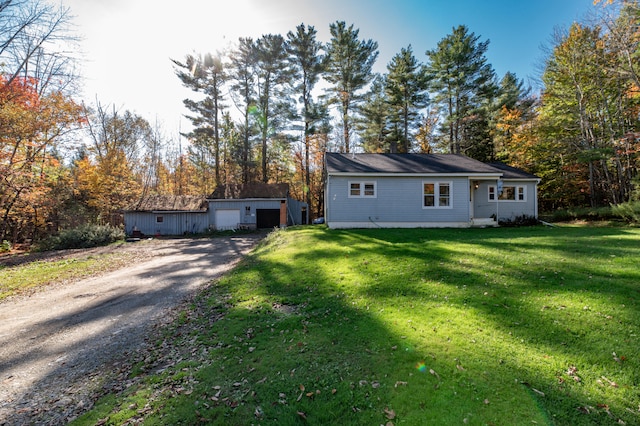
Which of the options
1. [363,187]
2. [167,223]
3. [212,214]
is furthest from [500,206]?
[167,223]

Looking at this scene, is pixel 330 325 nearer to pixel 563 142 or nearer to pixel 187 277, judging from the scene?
pixel 187 277

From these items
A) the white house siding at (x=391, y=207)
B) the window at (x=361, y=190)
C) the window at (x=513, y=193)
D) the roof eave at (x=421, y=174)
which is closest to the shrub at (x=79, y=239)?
the white house siding at (x=391, y=207)

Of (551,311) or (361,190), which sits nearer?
(551,311)

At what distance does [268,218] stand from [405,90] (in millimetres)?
18799

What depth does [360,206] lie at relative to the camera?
15117 mm

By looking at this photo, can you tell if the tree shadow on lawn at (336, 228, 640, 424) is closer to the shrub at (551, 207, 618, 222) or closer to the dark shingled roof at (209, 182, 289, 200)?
the shrub at (551, 207, 618, 222)

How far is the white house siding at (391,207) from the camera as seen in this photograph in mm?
15102

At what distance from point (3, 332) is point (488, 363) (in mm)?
8935

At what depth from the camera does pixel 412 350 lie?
3.65 metres

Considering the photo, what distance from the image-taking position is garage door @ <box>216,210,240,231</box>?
25.1m

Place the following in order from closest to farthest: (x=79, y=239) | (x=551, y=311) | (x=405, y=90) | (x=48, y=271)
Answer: (x=551, y=311)
(x=48, y=271)
(x=79, y=239)
(x=405, y=90)

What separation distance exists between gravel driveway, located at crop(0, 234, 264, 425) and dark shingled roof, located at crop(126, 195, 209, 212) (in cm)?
1523

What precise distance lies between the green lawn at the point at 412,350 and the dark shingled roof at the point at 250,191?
61.5 ft

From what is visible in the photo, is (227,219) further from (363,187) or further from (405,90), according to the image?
(405,90)
